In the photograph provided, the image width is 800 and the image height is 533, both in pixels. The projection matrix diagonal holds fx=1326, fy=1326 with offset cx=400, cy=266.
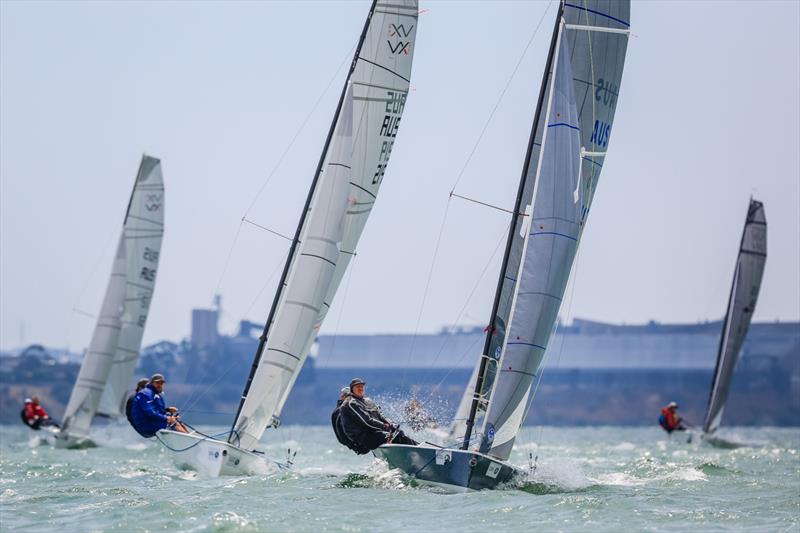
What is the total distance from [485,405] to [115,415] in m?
14.9

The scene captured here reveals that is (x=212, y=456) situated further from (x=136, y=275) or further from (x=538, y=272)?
(x=136, y=275)

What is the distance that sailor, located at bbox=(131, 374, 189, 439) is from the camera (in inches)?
667

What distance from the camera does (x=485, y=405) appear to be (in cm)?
1543

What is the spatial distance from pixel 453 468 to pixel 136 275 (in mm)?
16151

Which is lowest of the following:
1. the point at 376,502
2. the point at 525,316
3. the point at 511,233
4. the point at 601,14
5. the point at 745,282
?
the point at 376,502

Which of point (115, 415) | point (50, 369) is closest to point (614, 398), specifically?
point (50, 369)

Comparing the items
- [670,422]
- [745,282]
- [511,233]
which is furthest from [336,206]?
[670,422]

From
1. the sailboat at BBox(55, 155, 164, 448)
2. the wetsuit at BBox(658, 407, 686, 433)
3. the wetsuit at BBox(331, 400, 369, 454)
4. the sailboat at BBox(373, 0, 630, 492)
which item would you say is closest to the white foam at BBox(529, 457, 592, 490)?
the sailboat at BBox(373, 0, 630, 492)

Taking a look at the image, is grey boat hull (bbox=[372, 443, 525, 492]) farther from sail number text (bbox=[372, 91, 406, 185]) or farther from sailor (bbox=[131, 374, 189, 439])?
sail number text (bbox=[372, 91, 406, 185])

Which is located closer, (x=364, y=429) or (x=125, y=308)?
(x=364, y=429)

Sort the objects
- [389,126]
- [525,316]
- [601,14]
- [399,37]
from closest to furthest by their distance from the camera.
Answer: [525,316] → [601,14] → [399,37] → [389,126]

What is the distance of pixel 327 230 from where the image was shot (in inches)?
685

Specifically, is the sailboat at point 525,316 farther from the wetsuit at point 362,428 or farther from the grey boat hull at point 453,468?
the wetsuit at point 362,428

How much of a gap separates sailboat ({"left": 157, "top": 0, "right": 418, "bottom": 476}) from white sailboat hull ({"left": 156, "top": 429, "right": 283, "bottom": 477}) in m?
0.01
